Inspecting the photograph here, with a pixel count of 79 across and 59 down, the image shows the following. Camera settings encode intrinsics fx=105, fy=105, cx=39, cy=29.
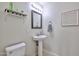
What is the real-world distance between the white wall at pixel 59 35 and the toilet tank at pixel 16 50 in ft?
1.23

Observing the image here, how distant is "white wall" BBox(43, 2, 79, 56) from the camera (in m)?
1.71

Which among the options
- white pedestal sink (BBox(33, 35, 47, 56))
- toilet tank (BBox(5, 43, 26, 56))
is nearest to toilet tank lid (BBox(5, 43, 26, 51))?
toilet tank (BBox(5, 43, 26, 56))

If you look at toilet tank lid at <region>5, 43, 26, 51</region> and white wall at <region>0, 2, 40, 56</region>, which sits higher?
white wall at <region>0, 2, 40, 56</region>

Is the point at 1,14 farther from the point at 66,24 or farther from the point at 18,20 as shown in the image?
the point at 66,24

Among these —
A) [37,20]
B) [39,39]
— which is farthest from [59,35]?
[37,20]

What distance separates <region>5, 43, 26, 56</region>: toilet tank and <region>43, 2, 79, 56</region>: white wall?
0.38 meters

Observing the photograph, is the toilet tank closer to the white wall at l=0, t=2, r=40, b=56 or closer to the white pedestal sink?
the white wall at l=0, t=2, r=40, b=56

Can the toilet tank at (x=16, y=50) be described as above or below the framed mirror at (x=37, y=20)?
below

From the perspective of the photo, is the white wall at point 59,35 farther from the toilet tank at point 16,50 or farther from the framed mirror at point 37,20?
the toilet tank at point 16,50

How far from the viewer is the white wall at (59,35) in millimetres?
1710

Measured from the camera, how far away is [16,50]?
1.60 metres

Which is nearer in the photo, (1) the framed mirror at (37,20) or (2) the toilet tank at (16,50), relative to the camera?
(2) the toilet tank at (16,50)

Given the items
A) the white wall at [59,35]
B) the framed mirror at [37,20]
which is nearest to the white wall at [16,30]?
the framed mirror at [37,20]

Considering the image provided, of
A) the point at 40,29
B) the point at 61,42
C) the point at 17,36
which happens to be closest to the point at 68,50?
the point at 61,42
